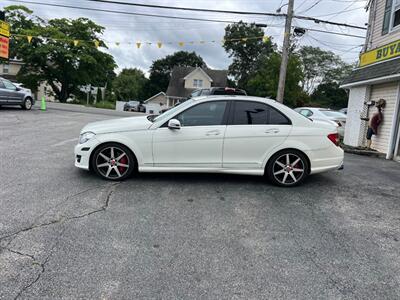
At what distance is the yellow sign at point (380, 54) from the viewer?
981 cm

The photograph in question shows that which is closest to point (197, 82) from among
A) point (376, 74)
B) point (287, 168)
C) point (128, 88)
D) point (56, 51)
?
point (56, 51)

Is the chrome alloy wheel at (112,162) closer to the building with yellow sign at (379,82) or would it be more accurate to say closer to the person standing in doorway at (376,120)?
the building with yellow sign at (379,82)

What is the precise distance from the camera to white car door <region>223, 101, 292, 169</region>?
520cm

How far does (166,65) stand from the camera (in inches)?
2714

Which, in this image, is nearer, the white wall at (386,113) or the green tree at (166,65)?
the white wall at (386,113)

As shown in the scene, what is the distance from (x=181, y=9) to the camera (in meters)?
14.5

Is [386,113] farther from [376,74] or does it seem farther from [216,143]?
[216,143]

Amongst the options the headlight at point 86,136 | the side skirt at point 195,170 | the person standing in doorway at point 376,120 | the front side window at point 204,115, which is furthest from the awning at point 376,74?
the headlight at point 86,136

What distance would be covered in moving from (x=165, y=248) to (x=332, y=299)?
1.59 meters

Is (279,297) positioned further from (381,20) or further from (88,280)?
(381,20)

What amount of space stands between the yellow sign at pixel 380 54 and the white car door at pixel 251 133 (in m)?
6.98

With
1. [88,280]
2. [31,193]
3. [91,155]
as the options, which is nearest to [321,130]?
[91,155]

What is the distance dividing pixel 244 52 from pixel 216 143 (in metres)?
54.6

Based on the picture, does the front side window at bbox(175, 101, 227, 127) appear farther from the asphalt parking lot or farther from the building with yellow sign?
the building with yellow sign
